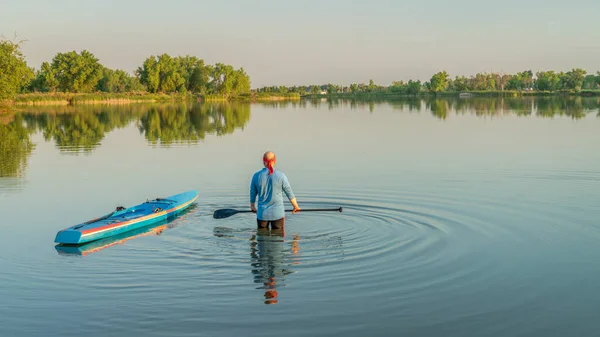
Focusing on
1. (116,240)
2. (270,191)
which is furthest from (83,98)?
(270,191)

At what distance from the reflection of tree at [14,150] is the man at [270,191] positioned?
1605cm

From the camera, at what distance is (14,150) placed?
35.8 m

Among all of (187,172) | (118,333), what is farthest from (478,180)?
(118,333)

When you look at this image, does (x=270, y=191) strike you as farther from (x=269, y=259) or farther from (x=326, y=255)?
(x=326, y=255)

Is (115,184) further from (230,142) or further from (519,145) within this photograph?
(519,145)

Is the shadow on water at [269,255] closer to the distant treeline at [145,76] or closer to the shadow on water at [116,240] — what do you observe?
the shadow on water at [116,240]

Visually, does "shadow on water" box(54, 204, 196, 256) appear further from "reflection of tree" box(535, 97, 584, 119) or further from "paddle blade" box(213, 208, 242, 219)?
"reflection of tree" box(535, 97, 584, 119)

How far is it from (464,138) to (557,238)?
26.4 metres

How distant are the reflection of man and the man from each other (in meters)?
0.26

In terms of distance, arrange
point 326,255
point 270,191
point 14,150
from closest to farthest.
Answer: point 326,255, point 270,191, point 14,150

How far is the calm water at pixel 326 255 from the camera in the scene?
30.9ft

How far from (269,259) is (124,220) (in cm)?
461

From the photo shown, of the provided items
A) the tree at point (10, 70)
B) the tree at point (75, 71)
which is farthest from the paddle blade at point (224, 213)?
the tree at point (75, 71)

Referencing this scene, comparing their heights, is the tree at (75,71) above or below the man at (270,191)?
above
